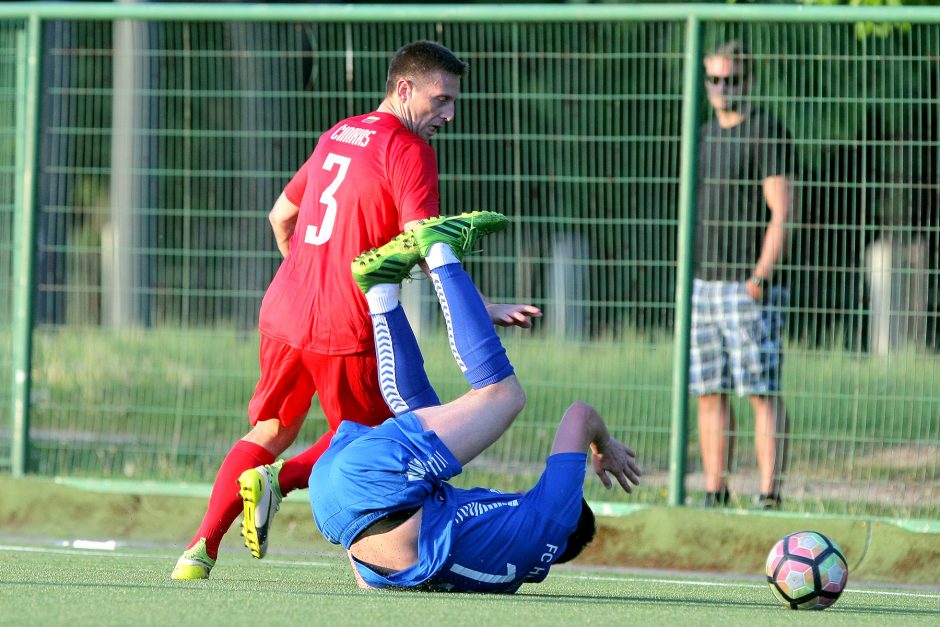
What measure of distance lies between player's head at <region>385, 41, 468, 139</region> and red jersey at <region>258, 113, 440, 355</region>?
0.39 feet

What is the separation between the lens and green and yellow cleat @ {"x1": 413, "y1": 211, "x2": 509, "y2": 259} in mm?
5465

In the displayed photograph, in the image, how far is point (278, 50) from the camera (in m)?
8.02

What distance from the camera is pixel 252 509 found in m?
5.63

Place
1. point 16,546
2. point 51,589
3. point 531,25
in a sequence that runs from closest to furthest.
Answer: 1. point 51,589
2. point 16,546
3. point 531,25

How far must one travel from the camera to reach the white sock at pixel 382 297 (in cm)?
556

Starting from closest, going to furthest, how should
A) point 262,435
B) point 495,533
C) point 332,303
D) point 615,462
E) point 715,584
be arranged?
point 495,533 → point 615,462 → point 332,303 → point 262,435 → point 715,584

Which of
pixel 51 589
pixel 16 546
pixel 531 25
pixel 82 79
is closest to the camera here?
pixel 51 589

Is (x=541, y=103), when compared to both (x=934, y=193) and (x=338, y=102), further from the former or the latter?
(x=934, y=193)

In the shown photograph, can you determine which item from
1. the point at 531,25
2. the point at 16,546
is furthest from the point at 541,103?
the point at 16,546

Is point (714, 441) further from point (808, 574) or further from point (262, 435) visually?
point (262, 435)

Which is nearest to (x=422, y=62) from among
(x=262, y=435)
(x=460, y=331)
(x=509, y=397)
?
(x=460, y=331)

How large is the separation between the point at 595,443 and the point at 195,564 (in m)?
1.54

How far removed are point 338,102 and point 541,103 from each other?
1.05m

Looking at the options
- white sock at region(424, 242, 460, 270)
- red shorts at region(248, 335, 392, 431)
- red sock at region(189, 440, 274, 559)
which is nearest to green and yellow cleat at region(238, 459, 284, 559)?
red sock at region(189, 440, 274, 559)
